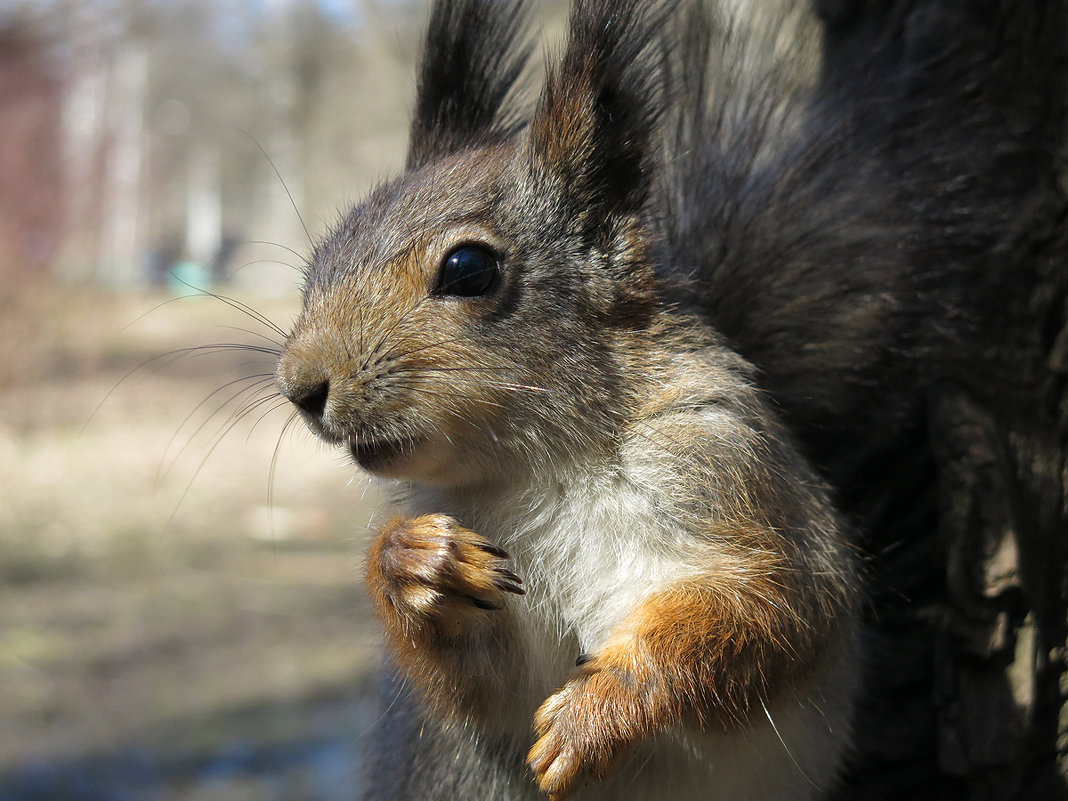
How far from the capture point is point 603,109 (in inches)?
51.8

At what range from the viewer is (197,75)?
57.0ft

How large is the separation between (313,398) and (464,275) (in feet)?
0.82

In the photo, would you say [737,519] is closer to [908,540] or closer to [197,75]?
[908,540]

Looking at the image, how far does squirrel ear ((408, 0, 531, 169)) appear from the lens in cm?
152

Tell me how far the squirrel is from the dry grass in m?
0.26

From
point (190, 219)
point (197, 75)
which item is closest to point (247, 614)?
point (197, 75)

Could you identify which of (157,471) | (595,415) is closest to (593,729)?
(595,415)

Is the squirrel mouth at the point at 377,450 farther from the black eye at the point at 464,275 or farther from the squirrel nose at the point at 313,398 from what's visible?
the black eye at the point at 464,275

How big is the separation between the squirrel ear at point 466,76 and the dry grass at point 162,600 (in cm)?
55

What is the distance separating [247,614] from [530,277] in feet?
10.1

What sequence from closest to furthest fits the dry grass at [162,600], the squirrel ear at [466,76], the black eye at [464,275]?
the black eye at [464,275] → the squirrel ear at [466,76] → the dry grass at [162,600]

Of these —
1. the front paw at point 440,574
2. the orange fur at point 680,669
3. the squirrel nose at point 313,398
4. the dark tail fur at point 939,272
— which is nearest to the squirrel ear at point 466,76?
the dark tail fur at point 939,272

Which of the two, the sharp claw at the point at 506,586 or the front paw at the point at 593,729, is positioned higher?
the sharp claw at the point at 506,586

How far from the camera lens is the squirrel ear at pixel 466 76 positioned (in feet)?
4.99
